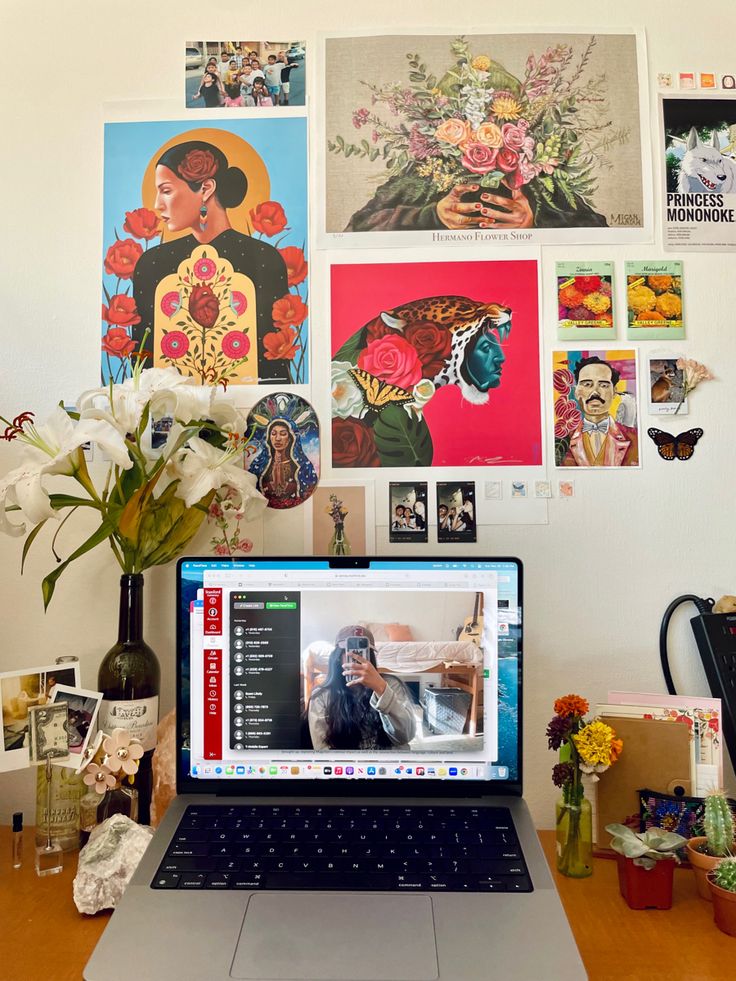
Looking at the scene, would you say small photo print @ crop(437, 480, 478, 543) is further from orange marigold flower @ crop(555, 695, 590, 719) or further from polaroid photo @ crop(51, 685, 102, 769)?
polaroid photo @ crop(51, 685, 102, 769)

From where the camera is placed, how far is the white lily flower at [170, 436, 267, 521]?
937 millimetres

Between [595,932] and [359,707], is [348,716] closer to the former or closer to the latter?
[359,707]

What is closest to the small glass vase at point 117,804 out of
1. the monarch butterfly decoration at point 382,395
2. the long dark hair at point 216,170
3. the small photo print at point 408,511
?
the small photo print at point 408,511

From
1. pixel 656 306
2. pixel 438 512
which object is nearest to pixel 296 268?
pixel 438 512

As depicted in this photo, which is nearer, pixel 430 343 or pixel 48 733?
pixel 48 733

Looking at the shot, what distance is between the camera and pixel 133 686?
0.93 metres

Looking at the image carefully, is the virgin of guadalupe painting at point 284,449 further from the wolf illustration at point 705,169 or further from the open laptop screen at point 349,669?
the wolf illustration at point 705,169

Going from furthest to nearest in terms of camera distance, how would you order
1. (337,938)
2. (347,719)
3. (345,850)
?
(347,719), (345,850), (337,938)

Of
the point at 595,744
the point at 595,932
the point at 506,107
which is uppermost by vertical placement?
the point at 506,107

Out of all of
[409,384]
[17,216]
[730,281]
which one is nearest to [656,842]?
[409,384]

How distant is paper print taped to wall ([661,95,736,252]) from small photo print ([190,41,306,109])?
57 cm

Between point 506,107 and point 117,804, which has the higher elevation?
point 506,107

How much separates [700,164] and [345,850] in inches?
42.0

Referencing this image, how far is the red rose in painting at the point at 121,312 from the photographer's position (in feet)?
3.60
